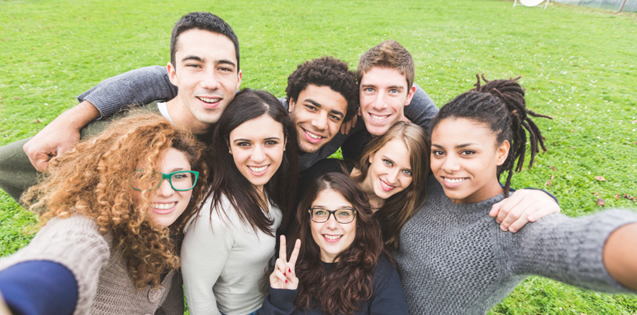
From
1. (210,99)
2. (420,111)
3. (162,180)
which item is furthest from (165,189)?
(420,111)

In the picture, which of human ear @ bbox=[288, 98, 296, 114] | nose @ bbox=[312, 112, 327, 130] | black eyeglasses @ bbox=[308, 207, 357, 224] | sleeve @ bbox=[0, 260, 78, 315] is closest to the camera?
sleeve @ bbox=[0, 260, 78, 315]

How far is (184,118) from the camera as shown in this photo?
275 centimetres

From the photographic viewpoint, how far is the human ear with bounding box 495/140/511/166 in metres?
2.06

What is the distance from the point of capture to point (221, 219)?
2.11 metres

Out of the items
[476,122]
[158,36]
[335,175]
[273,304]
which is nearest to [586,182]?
[476,122]

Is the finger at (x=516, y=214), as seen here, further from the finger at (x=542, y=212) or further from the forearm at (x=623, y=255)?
the forearm at (x=623, y=255)

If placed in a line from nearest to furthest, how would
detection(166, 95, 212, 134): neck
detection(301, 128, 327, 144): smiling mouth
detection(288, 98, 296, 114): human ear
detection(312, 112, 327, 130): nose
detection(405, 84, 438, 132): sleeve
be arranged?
detection(166, 95, 212, 134): neck
detection(312, 112, 327, 130): nose
detection(301, 128, 327, 144): smiling mouth
detection(288, 98, 296, 114): human ear
detection(405, 84, 438, 132): sleeve

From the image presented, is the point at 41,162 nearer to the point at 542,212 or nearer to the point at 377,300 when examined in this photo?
the point at 377,300

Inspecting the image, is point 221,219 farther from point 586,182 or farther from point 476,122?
point 586,182

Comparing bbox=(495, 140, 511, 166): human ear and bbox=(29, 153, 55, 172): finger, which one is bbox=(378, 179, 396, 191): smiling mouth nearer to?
bbox=(495, 140, 511, 166): human ear

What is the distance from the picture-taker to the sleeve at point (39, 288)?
3.27 ft

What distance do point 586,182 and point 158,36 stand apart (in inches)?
620

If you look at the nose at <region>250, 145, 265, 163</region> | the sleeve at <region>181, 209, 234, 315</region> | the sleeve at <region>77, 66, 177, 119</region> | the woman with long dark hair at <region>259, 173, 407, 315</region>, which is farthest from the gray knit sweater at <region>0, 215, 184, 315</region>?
the sleeve at <region>77, 66, 177, 119</region>

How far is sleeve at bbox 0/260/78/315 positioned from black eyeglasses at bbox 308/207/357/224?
1645 millimetres
